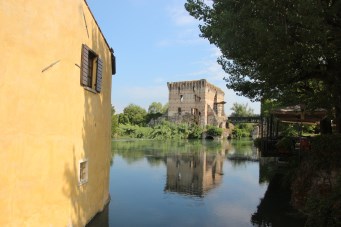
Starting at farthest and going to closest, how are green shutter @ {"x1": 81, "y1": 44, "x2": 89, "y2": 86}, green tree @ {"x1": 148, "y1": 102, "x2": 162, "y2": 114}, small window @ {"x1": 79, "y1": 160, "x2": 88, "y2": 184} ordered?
green tree @ {"x1": 148, "y1": 102, "x2": 162, "y2": 114}, small window @ {"x1": 79, "y1": 160, "x2": 88, "y2": 184}, green shutter @ {"x1": 81, "y1": 44, "x2": 89, "y2": 86}

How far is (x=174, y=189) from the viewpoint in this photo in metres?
16.4

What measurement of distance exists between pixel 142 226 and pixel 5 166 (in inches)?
214

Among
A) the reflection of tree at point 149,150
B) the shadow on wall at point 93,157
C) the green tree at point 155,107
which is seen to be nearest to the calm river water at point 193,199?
the shadow on wall at point 93,157

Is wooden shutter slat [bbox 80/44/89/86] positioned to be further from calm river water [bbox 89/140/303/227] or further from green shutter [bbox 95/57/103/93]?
calm river water [bbox 89/140/303/227]

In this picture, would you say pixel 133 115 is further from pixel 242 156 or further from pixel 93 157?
pixel 93 157

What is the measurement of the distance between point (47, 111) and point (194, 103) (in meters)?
67.5

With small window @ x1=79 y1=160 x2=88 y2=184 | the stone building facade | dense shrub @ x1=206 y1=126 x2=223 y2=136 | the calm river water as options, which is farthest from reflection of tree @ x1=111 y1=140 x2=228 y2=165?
the stone building facade

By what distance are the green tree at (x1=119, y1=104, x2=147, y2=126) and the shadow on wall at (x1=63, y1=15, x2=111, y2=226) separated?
71062mm

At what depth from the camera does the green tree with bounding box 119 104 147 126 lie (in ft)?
285

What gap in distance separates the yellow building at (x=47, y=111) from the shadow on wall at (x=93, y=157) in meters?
0.03

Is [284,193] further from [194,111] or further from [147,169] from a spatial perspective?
[194,111]

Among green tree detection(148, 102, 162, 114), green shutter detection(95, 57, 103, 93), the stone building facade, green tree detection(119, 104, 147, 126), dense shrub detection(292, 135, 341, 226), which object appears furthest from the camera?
green tree detection(148, 102, 162, 114)

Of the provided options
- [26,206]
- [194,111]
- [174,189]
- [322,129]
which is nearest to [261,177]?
[322,129]

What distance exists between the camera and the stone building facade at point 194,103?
240ft
